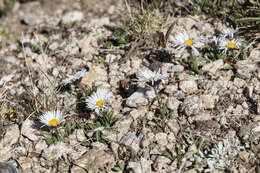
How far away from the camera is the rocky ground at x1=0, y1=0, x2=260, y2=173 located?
2691 mm

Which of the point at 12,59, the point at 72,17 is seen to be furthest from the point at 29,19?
the point at 12,59

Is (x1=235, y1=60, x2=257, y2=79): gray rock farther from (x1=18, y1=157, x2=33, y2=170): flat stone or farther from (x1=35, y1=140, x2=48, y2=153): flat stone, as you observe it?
(x1=18, y1=157, x2=33, y2=170): flat stone

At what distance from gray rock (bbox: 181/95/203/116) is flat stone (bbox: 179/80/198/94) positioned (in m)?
0.16

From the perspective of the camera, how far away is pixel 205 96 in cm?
307

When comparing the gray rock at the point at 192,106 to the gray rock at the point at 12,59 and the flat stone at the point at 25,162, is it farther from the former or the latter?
the gray rock at the point at 12,59

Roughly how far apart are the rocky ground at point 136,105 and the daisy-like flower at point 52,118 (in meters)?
0.08

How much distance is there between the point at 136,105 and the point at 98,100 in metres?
0.38

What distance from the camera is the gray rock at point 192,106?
295 centimetres

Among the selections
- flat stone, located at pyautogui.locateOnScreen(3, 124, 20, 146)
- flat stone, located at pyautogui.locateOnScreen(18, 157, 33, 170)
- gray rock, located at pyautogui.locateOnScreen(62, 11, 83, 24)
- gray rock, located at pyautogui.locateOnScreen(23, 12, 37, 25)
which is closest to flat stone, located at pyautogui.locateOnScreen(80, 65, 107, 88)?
flat stone, located at pyautogui.locateOnScreen(3, 124, 20, 146)

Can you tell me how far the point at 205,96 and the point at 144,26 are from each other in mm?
1200

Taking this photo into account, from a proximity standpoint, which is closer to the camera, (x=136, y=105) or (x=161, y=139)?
(x=161, y=139)

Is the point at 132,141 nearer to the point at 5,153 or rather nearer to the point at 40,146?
the point at 40,146

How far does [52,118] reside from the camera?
2.97m

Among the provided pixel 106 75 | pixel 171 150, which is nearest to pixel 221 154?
pixel 171 150
